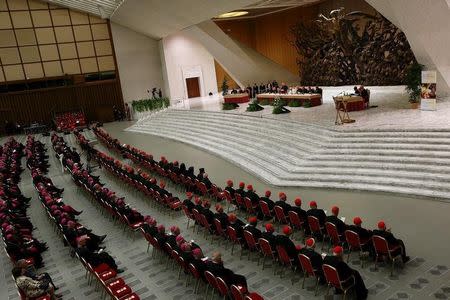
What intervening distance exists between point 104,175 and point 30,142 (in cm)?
716

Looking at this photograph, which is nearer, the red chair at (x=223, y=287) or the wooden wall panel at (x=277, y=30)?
the red chair at (x=223, y=287)

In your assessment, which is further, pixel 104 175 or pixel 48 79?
pixel 48 79

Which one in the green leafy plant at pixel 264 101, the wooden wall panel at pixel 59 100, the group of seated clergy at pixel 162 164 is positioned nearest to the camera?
the group of seated clergy at pixel 162 164

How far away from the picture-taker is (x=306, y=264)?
570cm

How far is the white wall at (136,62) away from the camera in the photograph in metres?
28.5

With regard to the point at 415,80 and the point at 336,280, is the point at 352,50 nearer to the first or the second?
the point at 415,80

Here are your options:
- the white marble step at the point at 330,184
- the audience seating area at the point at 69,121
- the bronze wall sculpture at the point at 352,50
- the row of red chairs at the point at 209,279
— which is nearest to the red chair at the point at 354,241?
the row of red chairs at the point at 209,279

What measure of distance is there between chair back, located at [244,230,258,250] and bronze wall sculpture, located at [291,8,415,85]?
1519 cm

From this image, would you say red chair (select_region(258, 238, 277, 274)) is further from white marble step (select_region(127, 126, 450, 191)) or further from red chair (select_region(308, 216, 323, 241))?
white marble step (select_region(127, 126, 450, 191))

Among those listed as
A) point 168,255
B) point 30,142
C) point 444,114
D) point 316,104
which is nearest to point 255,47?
point 316,104

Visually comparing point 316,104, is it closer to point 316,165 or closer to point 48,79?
point 316,165

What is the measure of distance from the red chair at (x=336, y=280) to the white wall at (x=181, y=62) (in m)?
25.6

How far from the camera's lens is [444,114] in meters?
12.0

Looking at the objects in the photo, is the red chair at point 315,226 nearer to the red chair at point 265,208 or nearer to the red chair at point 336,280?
the red chair at point 265,208
